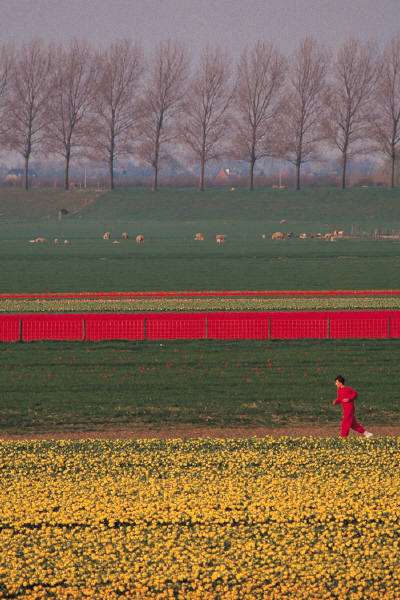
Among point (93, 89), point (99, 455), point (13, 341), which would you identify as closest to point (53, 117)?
point (93, 89)

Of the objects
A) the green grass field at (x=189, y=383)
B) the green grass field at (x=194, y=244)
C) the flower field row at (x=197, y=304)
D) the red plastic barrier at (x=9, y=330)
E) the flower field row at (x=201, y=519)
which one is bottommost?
the flower field row at (x=201, y=519)

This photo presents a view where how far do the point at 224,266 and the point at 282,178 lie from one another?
72147 millimetres

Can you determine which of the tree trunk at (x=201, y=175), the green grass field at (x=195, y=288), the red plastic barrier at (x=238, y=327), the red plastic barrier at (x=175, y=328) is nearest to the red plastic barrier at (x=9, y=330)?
the green grass field at (x=195, y=288)

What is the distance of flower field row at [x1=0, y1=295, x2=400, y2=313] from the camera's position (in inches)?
1308

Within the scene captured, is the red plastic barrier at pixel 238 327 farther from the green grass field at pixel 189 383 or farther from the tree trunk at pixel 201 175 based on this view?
the tree trunk at pixel 201 175

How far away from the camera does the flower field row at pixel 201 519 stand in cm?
940

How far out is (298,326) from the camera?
2797cm

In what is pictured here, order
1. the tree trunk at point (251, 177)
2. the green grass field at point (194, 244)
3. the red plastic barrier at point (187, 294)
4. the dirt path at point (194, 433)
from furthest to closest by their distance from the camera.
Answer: the tree trunk at point (251, 177)
the green grass field at point (194, 244)
the red plastic barrier at point (187, 294)
the dirt path at point (194, 433)

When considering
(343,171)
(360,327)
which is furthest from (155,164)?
(360,327)

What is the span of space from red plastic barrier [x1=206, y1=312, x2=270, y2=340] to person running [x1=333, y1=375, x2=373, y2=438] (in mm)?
11946

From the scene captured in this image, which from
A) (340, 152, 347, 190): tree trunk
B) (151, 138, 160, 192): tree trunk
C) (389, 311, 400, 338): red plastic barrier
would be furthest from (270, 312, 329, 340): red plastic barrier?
(151, 138, 160, 192): tree trunk

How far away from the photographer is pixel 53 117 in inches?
4643

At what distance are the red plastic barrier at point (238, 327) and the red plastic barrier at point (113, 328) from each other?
2.50 m

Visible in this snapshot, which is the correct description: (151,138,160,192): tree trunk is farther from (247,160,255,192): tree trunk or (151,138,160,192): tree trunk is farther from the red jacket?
the red jacket
